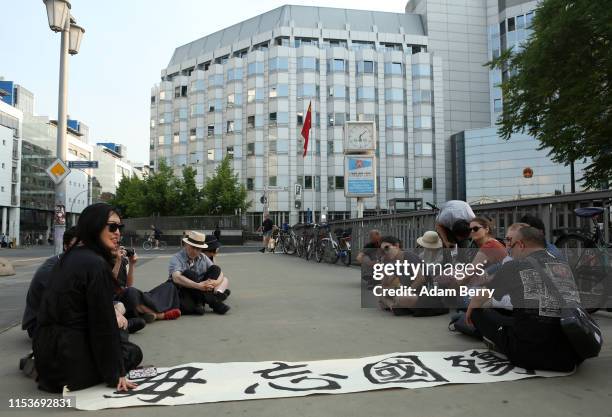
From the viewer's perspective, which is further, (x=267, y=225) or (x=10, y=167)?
(x=10, y=167)

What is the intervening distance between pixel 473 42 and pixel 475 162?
18.5m

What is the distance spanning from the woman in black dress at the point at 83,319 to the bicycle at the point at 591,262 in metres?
5.31

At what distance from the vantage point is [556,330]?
367 centimetres

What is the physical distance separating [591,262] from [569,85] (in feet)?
Answer: 38.3

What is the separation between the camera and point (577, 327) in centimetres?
346

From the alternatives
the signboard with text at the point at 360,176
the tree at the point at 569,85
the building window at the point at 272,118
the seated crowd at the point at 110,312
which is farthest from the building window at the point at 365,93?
the seated crowd at the point at 110,312

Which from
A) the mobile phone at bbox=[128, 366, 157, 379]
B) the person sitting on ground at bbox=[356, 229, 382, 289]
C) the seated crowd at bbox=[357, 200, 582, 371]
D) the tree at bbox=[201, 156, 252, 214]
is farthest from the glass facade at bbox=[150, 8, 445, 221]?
the mobile phone at bbox=[128, 366, 157, 379]

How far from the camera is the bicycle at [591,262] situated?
6102mm

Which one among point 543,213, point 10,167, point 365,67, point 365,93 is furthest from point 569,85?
point 10,167

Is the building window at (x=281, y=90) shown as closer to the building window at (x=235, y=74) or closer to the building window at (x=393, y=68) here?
the building window at (x=235, y=74)

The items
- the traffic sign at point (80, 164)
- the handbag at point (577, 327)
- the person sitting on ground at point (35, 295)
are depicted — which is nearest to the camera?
the handbag at point (577, 327)

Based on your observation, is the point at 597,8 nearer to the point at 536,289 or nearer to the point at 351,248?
the point at 351,248

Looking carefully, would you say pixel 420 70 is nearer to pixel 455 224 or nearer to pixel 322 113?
pixel 322 113

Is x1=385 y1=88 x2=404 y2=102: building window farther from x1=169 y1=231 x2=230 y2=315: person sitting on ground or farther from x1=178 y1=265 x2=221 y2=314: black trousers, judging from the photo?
x1=178 y1=265 x2=221 y2=314: black trousers
